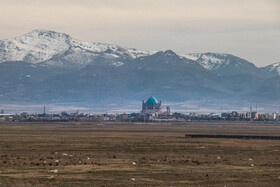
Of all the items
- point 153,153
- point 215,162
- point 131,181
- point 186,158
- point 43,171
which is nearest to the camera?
point 131,181

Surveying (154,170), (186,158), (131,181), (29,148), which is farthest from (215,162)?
(29,148)

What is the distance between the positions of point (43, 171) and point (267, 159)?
2623 centimetres

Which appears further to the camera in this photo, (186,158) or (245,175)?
(186,158)

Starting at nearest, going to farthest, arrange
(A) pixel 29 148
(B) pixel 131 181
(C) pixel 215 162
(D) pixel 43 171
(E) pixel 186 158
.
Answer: (B) pixel 131 181 < (D) pixel 43 171 < (C) pixel 215 162 < (E) pixel 186 158 < (A) pixel 29 148

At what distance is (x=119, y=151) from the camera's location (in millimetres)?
87688

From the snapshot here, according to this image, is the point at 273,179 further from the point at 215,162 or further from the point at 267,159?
the point at 267,159

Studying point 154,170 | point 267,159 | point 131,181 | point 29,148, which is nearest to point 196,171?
point 154,170

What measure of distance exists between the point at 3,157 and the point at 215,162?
1991 centimetres

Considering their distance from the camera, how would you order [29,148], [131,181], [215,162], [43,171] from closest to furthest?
[131,181] → [43,171] → [215,162] → [29,148]

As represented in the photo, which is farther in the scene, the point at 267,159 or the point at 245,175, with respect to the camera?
the point at 267,159

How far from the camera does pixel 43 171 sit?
6191 cm

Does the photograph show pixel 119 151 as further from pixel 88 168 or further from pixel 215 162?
pixel 88 168

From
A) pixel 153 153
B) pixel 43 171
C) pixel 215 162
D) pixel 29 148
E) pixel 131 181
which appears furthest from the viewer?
pixel 29 148

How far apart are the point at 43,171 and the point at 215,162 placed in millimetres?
18390
